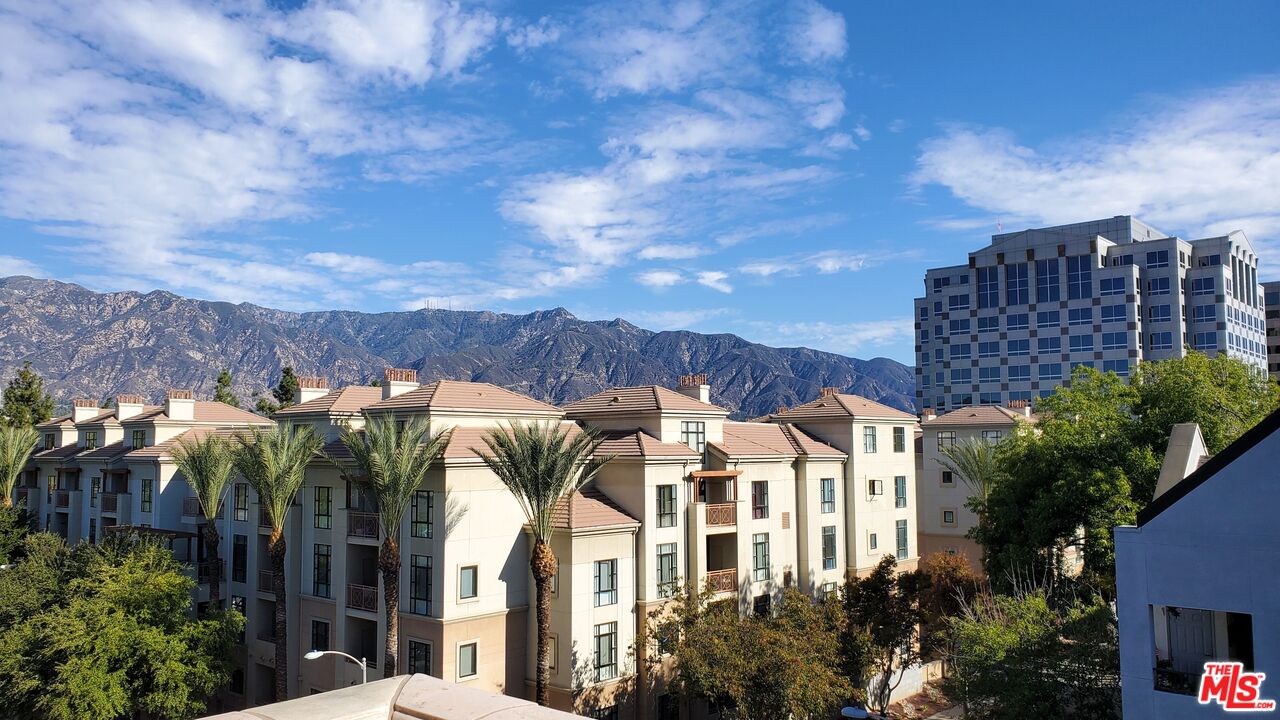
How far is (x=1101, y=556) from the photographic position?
3228 centimetres

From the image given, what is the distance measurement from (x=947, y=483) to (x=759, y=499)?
83.0ft

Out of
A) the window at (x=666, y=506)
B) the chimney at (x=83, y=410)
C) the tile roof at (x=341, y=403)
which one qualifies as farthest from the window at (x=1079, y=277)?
the chimney at (x=83, y=410)

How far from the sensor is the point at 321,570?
123 feet

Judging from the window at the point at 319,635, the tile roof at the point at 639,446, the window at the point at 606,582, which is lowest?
the window at the point at 319,635

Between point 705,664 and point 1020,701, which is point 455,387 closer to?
point 705,664

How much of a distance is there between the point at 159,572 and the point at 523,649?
54.5ft

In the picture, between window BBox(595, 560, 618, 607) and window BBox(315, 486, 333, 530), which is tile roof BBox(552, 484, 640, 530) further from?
window BBox(315, 486, 333, 530)

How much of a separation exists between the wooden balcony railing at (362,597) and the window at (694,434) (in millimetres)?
14860

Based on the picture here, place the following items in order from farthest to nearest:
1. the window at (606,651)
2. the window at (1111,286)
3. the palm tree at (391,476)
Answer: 1. the window at (1111,286)
2. the window at (606,651)
3. the palm tree at (391,476)

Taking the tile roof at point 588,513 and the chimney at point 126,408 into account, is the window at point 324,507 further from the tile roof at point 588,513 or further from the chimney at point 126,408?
the chimney at point 126,408

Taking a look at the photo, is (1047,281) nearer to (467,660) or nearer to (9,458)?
(467,660)

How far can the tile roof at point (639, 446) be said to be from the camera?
3519cm

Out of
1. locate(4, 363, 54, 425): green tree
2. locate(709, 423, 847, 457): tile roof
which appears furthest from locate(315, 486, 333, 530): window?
locate(4, 363, 54, 425): green tree

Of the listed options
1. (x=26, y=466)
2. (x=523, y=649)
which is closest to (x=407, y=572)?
(x=523, y=649)
